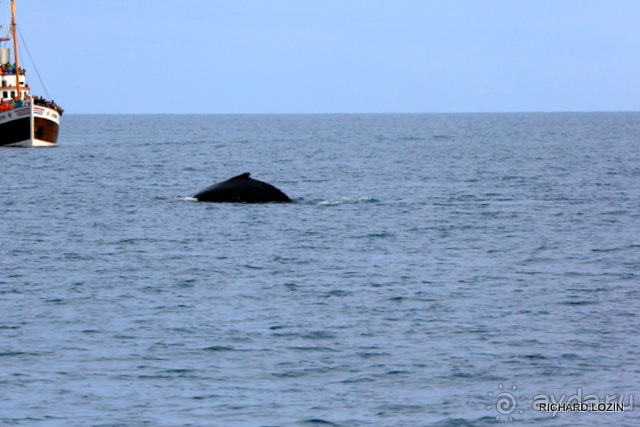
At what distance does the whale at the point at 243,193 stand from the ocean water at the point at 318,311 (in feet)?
4.00

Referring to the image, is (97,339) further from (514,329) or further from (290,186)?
(290,186)

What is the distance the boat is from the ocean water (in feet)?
149

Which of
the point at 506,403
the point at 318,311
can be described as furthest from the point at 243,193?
the point at 506,403

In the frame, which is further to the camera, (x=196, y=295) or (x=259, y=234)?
(x=259, y=234)

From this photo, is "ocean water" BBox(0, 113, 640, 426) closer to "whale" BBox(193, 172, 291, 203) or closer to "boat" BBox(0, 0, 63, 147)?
"whale" BBox(193, 172, 291, 203)

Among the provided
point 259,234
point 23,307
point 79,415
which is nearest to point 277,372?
point 79,415

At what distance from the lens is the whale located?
41812 mm

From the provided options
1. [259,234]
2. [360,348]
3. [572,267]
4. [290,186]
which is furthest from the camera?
[290,186]

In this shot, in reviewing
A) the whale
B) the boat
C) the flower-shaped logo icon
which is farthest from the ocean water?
the boat

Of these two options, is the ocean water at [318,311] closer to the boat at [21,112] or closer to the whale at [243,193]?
the whale at [243,193]

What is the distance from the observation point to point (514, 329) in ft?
63.9

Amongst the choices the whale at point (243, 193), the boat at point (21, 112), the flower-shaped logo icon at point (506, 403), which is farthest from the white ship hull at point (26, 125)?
the flower-shaped logo icon at point (506, 403)

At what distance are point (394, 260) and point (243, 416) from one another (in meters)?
14.6

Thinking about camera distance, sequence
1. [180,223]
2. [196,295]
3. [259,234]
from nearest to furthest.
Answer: [196,295] < [259,234] < [180,223]
